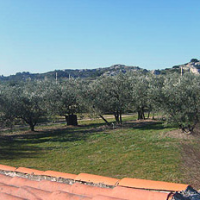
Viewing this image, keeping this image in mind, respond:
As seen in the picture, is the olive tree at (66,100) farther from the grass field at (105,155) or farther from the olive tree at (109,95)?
the grass field at (105,155)

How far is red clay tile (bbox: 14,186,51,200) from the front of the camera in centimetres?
341

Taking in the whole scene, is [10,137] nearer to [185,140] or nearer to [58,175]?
[185,140]

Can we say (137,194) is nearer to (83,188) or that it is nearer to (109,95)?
(83,188)

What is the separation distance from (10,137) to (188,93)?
15.8 metres

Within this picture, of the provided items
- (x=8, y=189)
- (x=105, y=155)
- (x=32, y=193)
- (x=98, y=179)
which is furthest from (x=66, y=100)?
(x=32, y=193)

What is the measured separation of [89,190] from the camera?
11.5 ft

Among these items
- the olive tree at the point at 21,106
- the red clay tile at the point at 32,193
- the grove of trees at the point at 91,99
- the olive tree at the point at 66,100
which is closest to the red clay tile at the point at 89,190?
the red clay tile at the point at 32,193

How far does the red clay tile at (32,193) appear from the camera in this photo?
3.41m

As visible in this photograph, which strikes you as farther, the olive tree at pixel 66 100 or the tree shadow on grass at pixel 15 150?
the olive tree at pixel 66 100

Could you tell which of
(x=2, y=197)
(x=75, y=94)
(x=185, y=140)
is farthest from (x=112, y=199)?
(x=75, y=94)

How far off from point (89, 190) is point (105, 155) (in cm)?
1047

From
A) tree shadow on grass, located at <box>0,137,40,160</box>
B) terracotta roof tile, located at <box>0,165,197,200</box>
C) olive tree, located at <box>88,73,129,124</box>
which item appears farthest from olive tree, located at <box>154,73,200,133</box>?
terracotta roof tile, located at <box>0,165,197,200</box>

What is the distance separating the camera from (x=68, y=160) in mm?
13219

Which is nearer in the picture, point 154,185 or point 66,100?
point 154,185
